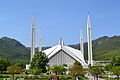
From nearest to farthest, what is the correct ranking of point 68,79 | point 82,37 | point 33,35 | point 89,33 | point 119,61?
point 68,79
point 119,61
point 33,35
point 89,33
point 82,37

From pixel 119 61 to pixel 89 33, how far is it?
2276 centimetres

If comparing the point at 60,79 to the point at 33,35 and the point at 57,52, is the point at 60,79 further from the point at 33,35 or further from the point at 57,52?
the point at 57,52

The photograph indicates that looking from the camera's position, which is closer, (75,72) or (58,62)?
(75,72)

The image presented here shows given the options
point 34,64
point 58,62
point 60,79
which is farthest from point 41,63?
point 58,62

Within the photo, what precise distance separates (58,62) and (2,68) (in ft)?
80.0

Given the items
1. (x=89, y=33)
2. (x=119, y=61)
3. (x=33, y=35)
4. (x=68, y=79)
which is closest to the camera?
(x=68, y=79)

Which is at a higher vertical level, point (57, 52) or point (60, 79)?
point (57, 52)

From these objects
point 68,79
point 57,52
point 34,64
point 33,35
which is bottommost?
point 68,79

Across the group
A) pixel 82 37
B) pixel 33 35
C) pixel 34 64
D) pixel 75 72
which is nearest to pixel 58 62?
pixel 33 35

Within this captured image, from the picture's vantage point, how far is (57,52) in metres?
68.0

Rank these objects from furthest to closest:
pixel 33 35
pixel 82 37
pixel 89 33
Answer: pixel 82 37, pixel 89 33, pixel 33 35

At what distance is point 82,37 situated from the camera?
83.8m

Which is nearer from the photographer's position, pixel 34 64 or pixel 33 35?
pixel 34 64

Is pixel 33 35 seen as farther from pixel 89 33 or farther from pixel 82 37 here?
pixel 82 37
